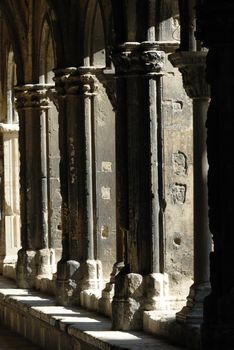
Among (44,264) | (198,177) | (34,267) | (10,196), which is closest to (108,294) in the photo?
(198,177)

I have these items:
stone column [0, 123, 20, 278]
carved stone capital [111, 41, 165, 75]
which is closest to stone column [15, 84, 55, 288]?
stone column [0, 123, 20, 278]

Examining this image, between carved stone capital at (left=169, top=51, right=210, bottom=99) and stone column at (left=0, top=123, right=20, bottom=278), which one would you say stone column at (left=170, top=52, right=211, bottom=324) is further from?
stone column at (left=0, top=123, right=20, bottom=278)

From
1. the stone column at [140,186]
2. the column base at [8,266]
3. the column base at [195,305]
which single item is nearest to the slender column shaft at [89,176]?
the stone column at [140,186]

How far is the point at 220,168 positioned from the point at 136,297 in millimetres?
4011

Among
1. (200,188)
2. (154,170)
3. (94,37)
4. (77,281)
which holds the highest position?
(94,37)

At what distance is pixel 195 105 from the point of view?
44.4 ft

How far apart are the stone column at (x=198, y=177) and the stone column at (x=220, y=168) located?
2.16m

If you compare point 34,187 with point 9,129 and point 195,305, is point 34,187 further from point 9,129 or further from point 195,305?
point 195,305

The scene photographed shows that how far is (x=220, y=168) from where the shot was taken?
11133 millimetres

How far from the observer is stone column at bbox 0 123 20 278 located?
2412cm

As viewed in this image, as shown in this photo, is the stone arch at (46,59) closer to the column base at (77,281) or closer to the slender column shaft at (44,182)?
the slender column shaft at (44,182)

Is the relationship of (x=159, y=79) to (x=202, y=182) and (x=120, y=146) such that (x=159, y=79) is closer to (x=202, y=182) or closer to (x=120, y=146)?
(x=120, y=146)

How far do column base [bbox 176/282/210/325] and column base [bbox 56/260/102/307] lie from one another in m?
3.98

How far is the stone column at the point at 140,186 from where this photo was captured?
14.9 m
